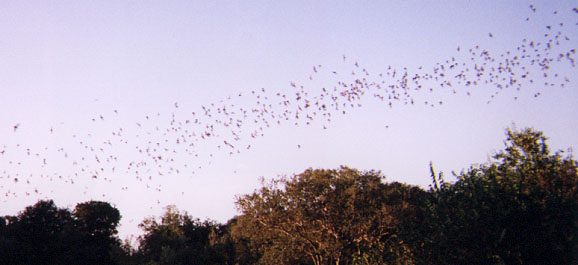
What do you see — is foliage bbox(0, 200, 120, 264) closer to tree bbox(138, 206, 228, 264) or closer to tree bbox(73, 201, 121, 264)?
tree bbox(73, 201, 121, 264)

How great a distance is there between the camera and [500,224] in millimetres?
17594

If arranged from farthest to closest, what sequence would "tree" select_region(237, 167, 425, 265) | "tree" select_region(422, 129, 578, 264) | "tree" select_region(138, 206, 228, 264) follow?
1. "tree" select_region(138, 206, 228, 264)
2. "tree" select_region(237, 167, 425, 265)
3. "tree" select_region(422, 129, 578, 264)

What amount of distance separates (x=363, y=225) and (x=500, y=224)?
82.8 ft

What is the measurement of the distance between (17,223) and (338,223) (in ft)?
188

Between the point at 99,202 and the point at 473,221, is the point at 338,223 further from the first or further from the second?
the point at 99,202

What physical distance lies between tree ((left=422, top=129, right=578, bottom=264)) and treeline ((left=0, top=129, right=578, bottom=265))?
48 millimetres

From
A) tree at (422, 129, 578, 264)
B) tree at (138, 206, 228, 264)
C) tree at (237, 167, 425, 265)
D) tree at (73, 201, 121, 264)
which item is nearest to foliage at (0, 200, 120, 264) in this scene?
tree at (73, 201, 121, 264)

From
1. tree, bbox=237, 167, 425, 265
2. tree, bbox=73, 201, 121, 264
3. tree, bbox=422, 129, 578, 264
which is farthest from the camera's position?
tree, bbox=73, 201, 121, 264

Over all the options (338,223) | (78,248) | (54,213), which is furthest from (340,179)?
(54,213)

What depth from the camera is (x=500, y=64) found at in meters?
19.9

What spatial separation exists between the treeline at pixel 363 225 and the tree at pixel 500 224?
0.05 meters

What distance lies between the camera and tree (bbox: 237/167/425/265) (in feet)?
140

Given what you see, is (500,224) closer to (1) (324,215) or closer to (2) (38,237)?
(1) (324,215)

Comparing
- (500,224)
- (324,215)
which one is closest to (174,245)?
(324,215)
